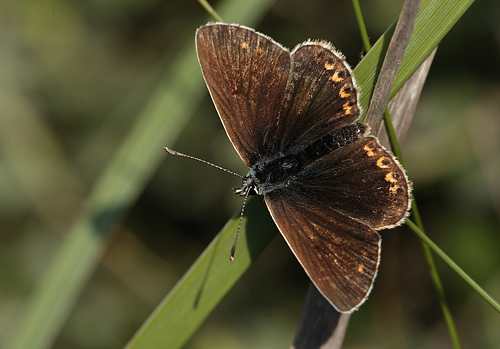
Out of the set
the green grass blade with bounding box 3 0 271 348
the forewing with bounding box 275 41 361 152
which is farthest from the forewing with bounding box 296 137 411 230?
the green grass blade with bounding box 3 0 271 348

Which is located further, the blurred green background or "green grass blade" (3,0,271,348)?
the blurred green background

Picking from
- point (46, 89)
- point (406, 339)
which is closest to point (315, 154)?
point (406, 339)

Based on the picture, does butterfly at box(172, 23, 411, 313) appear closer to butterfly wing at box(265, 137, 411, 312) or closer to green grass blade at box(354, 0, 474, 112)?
butterfly wing at box(265, 137, 411, 312)

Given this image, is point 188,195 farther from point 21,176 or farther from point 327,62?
point 327,62

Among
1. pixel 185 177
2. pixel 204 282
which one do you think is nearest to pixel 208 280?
pixel 204 282

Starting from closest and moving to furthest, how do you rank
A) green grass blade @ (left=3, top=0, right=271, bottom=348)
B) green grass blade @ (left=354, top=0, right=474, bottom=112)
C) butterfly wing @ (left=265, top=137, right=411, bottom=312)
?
green grass blade @ (left=354, top=0, right=474, bottom=112) < butterfly wing @ (left=265, top=137, right=411, bottom=312) < green grass blade @ (left=3, top=0, right=271, bottom=348)

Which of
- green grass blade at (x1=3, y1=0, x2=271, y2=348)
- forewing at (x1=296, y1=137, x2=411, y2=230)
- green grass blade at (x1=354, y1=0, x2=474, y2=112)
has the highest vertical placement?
green grass blade at (x1=354, y1=0, x2=474, y2=112)

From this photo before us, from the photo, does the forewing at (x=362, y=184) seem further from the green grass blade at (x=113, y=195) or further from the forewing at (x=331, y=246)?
the green grass blade at (x=113, y=195)
